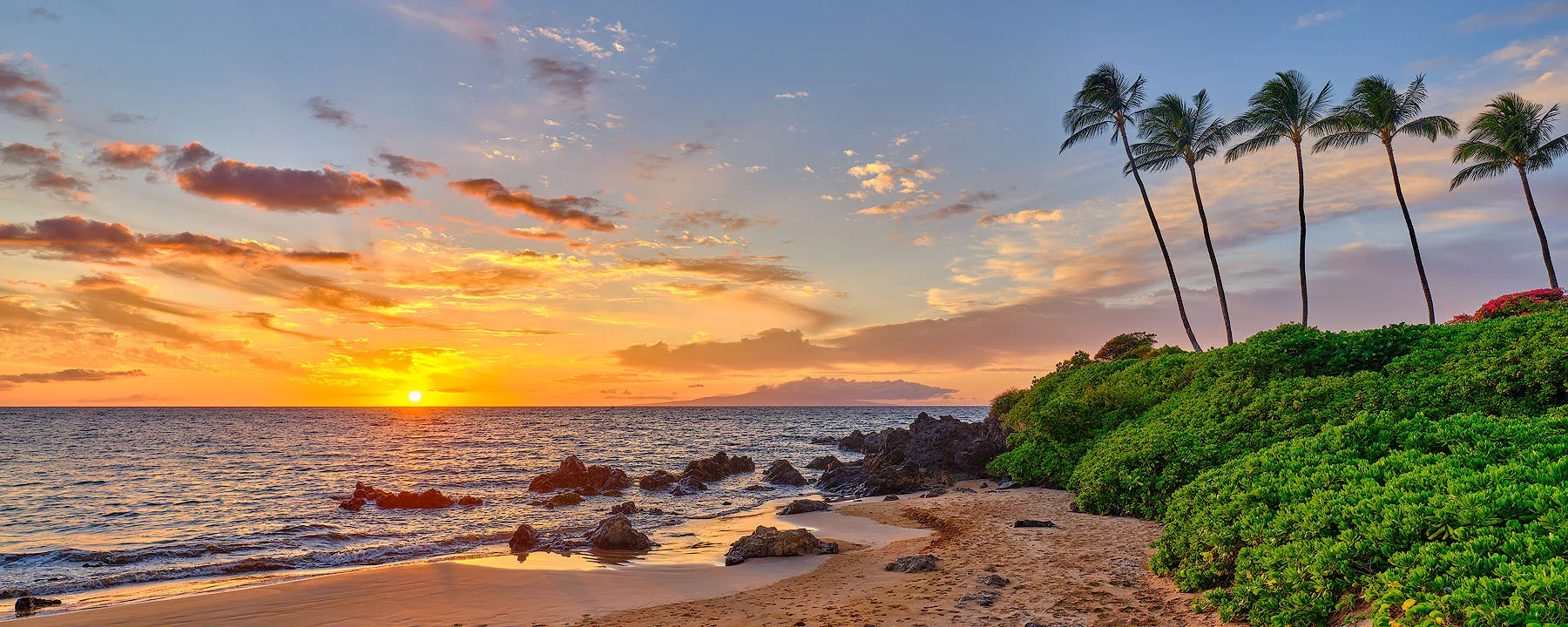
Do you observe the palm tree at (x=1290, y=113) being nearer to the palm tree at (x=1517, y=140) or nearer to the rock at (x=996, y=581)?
the palm tree at (x=1517, y=140)

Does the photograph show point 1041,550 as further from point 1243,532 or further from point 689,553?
point 689,553

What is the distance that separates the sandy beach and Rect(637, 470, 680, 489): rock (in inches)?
691

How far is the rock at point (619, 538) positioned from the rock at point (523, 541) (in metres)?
1.86

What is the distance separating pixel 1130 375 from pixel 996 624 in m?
19.5

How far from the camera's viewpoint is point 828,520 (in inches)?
944

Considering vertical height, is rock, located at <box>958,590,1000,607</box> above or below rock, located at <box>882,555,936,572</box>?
above

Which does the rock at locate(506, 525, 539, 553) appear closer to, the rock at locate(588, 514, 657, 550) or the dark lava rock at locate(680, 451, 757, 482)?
the rock at locate(588, 514, 657, 550)

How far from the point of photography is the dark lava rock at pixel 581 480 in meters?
36.9

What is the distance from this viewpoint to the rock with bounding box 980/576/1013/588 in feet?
37.2

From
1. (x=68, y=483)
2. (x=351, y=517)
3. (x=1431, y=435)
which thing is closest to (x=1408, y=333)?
(x=1431, y=435)

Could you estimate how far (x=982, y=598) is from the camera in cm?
1059

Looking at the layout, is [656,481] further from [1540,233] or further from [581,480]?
[1540,233]

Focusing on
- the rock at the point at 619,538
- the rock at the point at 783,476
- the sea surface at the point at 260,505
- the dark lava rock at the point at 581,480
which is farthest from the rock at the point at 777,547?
the rock at the point at 783,476

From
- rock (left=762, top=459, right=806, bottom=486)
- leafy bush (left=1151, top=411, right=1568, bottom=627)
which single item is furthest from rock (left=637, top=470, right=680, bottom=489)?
leafy bush (left=1151, top=411, right=1568, bottom=627)
